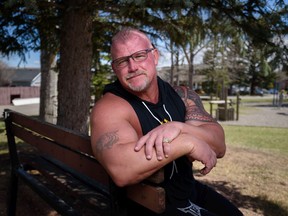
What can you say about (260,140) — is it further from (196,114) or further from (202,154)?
(202,154)

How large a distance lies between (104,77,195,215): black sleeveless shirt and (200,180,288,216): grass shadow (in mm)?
2159

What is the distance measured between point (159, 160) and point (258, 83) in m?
62.6

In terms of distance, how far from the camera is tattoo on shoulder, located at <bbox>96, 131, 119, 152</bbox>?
178 cm

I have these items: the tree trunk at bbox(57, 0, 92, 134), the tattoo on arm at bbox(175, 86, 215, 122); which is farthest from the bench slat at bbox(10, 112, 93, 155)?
the tree trunk at bbox(57, 0, 92, 134)

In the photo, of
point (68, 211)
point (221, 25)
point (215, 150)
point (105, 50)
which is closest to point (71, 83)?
point (105, 50)

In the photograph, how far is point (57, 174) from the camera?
3.48m

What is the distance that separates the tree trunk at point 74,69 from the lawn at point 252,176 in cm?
139

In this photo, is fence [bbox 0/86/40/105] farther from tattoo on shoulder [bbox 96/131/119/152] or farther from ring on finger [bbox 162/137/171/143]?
ring on finger [bbox 162/137/171/143]

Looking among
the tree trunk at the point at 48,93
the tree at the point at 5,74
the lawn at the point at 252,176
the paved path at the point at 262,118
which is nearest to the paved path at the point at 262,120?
the paved path at the point at 262,118

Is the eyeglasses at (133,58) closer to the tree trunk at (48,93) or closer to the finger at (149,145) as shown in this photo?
the finger at (149,145)

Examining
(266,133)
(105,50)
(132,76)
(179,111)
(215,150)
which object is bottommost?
(266,133)

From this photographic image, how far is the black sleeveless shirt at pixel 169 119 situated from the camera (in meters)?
2.06

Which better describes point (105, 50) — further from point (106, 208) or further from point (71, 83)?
point (106, 208)

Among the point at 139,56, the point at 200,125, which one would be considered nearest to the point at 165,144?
the point at 200,125
